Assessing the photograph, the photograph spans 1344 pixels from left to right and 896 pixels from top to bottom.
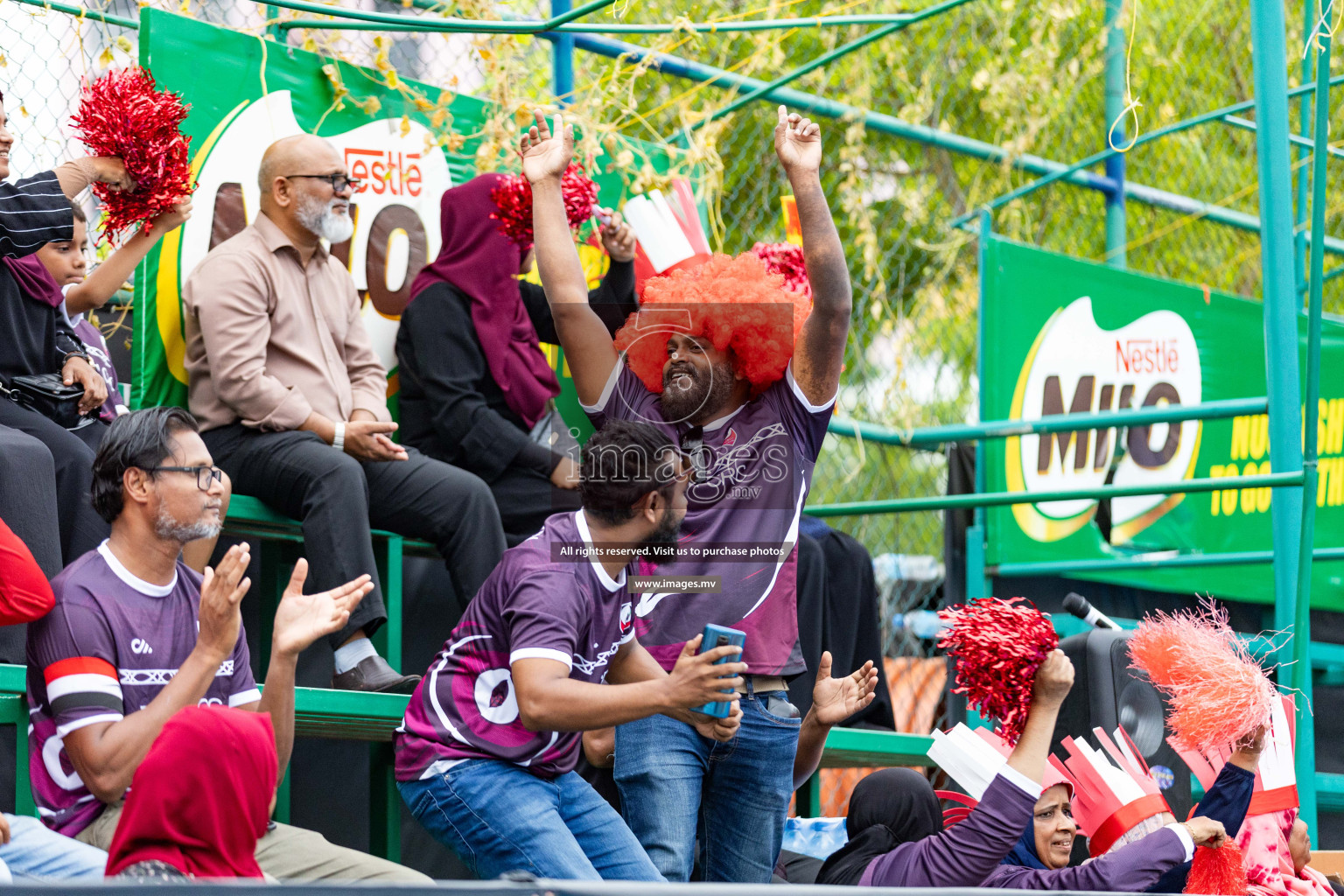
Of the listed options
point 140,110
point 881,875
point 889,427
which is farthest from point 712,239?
point 881,875

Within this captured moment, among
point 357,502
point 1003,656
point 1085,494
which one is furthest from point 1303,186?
point 357,502

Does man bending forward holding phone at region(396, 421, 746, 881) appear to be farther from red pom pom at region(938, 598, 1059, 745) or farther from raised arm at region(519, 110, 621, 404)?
red pom pom at region(938, 598, 1059, 745)

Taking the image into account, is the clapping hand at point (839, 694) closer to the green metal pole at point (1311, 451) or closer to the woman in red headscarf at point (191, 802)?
the green metal pole at point (1311, 451)

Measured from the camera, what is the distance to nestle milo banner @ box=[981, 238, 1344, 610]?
6156mm

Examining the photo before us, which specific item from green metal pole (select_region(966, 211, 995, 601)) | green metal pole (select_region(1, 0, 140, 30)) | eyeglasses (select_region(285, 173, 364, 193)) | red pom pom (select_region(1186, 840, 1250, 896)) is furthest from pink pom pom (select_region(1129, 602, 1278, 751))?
green metal pole (select_region(1, 0, 140, 30))

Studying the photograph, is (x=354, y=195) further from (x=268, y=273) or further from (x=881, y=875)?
(x=881, y=875)

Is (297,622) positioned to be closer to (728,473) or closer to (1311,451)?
(728,473)

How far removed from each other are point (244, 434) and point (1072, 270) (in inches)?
144

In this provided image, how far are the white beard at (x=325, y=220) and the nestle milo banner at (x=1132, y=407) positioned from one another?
2.73m

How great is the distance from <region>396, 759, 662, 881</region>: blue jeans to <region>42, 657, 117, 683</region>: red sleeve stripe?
684 mm

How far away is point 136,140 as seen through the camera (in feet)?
13.5

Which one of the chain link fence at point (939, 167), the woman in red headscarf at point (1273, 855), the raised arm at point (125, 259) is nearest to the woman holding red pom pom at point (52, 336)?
the raised arm at point (125, 259)

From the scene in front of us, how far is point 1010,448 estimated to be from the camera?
6094 millimetres

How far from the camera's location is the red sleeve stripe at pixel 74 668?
3.03m
